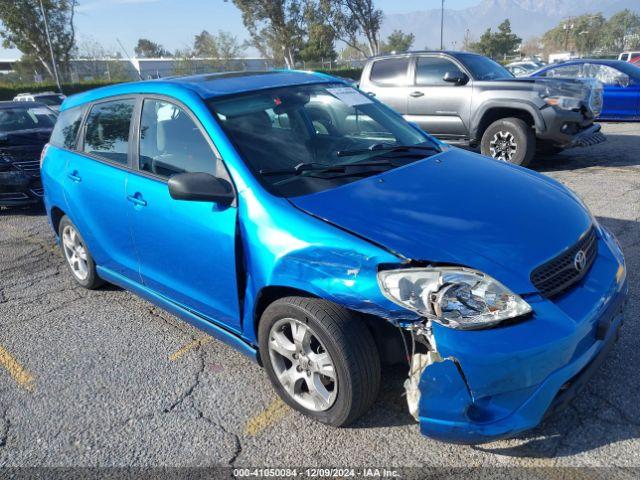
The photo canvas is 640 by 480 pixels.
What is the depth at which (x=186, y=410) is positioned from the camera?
291 cm

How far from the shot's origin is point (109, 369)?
11.0 feet

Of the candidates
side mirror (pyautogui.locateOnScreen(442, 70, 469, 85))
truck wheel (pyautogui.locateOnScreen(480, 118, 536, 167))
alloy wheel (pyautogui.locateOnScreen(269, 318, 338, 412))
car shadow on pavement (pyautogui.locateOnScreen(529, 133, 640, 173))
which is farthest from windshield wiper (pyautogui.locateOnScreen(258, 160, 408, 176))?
Result: car shadow on pavement (pyautogui.locateOnScreen(529, 133, 640, 173))

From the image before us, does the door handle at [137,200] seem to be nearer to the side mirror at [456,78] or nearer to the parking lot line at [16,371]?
the parking lot line at [16,371]

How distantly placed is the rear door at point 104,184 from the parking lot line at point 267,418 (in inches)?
55.8

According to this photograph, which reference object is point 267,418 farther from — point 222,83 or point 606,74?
A: point 606,74

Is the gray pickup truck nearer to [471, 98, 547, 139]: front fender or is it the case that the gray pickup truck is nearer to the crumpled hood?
[471, 98, 547, 139]: front fender

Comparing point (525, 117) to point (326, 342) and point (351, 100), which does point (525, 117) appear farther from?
point (326, 342)

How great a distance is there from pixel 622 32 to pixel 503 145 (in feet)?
322

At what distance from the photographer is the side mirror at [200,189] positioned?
2.72m

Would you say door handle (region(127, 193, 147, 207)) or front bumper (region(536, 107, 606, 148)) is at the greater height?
door handle (region(127, 193, 147, 207))

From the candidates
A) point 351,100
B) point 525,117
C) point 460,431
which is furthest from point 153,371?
point 525,117

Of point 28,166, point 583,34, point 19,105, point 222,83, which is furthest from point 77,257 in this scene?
point 583,34

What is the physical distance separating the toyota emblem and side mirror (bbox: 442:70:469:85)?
6133mm

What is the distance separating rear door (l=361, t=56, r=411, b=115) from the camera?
29.0 ft
